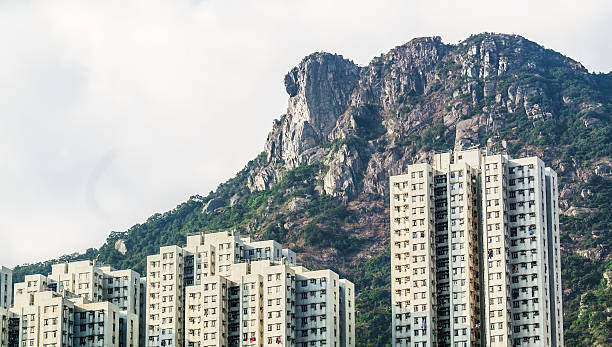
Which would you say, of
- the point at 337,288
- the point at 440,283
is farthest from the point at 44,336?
the point at 440,283

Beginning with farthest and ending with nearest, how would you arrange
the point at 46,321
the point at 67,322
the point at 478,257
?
the point at 478,257 < the point at 67,322 < the point at 46,321

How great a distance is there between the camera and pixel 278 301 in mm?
169375

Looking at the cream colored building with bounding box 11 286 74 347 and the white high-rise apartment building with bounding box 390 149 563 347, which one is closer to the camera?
the white high-rise apartment building with bounding box 390 149 563 347

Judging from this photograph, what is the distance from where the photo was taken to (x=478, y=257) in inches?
6850

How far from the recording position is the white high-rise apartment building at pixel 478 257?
170 meters

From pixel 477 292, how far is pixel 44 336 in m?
48.1

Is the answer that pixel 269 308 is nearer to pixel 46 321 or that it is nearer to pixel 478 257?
pixel 478 257

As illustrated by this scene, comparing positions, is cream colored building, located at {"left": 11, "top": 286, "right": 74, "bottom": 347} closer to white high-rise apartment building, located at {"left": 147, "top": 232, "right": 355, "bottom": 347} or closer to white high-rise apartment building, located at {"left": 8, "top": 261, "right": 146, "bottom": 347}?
white high-rise apartment building, located at {"left": 8, "top": 261, "right": 146, "bottom": 347}

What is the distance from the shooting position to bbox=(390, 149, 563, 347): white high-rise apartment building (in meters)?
170

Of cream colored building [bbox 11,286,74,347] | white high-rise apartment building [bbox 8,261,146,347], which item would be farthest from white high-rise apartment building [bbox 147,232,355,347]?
cream colored building [bbox 11,286,74,347]

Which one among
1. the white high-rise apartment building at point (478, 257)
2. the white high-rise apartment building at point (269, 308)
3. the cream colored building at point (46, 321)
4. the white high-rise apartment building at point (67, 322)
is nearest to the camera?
the white high-rise apartment building at point (269, 308)

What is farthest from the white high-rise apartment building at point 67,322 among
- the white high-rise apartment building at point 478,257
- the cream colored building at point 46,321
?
the white high-rise apartment building at point 478,257

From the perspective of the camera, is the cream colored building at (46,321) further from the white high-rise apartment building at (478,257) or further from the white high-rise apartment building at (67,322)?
the white high-rise apartment building at (478,257)

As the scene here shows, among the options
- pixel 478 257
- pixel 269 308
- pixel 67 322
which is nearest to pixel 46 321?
pixel 67 322
